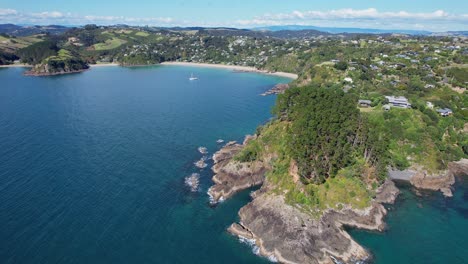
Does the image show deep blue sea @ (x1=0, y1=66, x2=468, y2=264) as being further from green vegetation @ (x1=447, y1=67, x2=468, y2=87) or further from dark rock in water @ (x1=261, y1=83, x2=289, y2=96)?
green vegetation @ (x1=447, y1=67, x2=468, y2=87)

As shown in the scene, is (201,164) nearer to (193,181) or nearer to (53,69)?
(193,181)

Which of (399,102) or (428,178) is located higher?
(399,102)

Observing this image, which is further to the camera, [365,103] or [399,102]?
[365,103]

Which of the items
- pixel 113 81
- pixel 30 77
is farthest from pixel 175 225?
pixel 30 77

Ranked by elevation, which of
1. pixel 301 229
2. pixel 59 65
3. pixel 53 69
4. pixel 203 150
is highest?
pixel 59 65

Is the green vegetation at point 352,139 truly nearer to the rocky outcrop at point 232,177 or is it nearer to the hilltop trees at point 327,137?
the hilltop trees at point 327,137

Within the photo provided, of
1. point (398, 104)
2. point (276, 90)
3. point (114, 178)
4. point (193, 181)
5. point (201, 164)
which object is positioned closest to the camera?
point (114, 178)

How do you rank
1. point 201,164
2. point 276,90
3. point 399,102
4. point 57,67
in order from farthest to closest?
point 57,67 → point 276,90 → point 399,102 → point 201,164

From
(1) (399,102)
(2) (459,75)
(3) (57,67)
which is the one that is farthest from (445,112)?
(3) (57,67)

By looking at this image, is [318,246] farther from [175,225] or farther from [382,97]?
[382,97]
